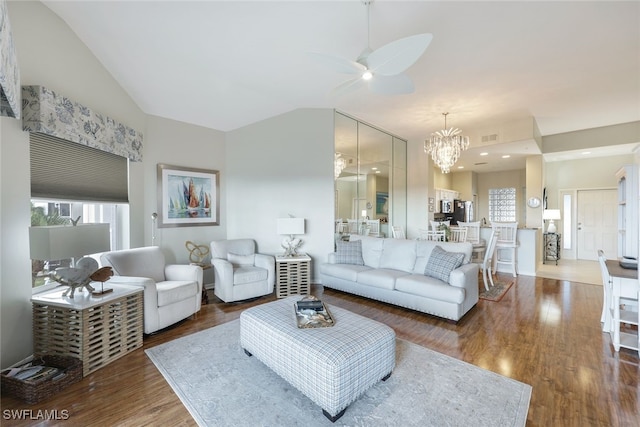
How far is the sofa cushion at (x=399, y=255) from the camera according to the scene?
392 cm

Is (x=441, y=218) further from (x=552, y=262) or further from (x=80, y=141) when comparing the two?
(x=80, y=141)

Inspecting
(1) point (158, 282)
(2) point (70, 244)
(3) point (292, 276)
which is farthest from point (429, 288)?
(2) point (70, 244)

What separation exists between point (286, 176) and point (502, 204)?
8230 mm

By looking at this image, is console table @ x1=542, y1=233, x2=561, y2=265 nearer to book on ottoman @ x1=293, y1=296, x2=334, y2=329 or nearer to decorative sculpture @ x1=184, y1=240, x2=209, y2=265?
book on ottoman @ x1=293, y1=296, x2=334, y2=329

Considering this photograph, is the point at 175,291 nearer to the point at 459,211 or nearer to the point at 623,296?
the point at 623,296

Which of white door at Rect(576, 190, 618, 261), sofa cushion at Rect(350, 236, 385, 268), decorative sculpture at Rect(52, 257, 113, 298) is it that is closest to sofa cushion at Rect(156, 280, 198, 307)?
decorative sculpture at Rect(52, 257, 113, 298)

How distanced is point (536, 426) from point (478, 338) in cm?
119

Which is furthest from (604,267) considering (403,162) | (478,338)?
(403,162)

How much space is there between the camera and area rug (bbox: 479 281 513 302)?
4.11 meters

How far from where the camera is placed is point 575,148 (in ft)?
19.2

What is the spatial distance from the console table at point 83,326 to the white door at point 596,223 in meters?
10.2

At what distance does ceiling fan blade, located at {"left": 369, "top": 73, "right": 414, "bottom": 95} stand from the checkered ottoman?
85.5 inches

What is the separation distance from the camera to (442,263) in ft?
11.3

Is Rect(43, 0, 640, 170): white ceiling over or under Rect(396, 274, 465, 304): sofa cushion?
over
